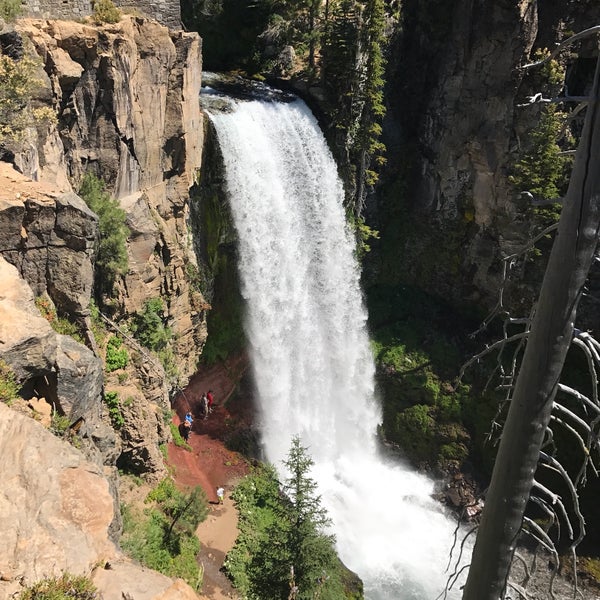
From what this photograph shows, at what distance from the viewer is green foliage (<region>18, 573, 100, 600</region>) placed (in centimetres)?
407

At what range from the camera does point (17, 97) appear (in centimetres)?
1029

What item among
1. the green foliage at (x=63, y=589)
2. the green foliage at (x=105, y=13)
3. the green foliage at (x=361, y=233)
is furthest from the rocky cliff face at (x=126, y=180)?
the green foliage at (x=361, y=233)

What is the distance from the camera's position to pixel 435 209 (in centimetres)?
2517

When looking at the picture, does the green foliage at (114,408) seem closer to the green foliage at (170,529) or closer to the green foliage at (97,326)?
the green foliage at (97,326)

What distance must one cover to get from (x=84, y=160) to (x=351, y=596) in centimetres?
1428

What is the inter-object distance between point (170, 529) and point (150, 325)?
5639 mm

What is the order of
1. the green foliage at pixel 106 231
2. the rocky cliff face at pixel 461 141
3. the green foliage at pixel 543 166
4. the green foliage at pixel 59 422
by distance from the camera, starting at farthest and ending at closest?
the rocky cliff face at pixel 461 141
the green foliage at pixel 543 166
the green foliage at pixel 106 231
the green foliage at pixel 59 422

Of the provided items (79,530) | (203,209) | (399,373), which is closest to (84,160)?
(203,209)

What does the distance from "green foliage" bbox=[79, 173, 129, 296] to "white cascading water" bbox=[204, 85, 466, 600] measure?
5.74 metres

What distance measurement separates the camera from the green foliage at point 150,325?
15312 mm

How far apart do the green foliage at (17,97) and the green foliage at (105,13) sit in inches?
135

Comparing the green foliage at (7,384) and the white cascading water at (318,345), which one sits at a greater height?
the green foliage at (7,384)

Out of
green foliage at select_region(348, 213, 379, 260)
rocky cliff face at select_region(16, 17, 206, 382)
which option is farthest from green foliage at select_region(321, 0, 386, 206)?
rocky cliff face at select_region(16, 17, 206, 382)

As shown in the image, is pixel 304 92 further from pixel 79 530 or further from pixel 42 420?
pixel 79 530
